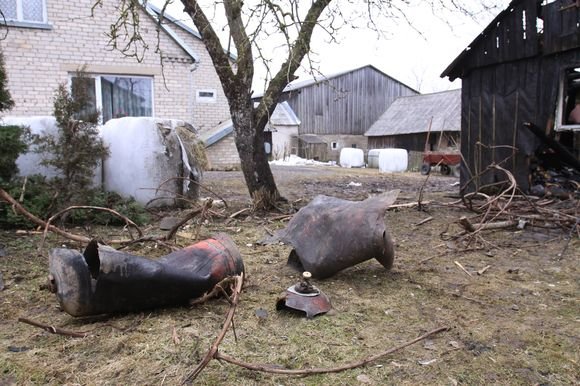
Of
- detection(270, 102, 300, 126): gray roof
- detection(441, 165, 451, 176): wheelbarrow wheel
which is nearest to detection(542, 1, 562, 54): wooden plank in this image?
detection(441, 165, 451, 176): wheelbarrow wheel

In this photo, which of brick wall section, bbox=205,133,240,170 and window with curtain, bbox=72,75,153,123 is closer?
window with curtain, bbox=72,75,153,123

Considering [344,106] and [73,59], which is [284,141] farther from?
[73,59]

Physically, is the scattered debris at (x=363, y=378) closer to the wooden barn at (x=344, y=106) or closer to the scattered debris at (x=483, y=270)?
the scattered debris at (x=483, y=270)

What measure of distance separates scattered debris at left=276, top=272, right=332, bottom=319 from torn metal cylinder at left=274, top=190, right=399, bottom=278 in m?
0.52

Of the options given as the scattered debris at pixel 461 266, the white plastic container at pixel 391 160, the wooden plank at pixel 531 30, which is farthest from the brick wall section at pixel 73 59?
the white plastic container at pixel 391 160

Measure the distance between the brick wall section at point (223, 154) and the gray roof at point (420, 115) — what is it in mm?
15443

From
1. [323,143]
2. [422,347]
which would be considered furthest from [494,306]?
[323,143]

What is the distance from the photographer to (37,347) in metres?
2.20

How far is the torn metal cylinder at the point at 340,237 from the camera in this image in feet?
10.5

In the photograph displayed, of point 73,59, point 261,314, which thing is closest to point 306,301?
point 261,314

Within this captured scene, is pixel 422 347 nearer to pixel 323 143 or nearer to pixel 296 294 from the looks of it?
pixel 296 294

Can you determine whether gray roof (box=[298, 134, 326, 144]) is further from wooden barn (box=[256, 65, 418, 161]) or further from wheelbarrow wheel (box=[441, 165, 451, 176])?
wheelbarrow wheel (box=[441, 165, 451, 176])

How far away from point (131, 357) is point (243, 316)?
0.73m

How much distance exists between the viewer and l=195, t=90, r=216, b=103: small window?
16.1 m
